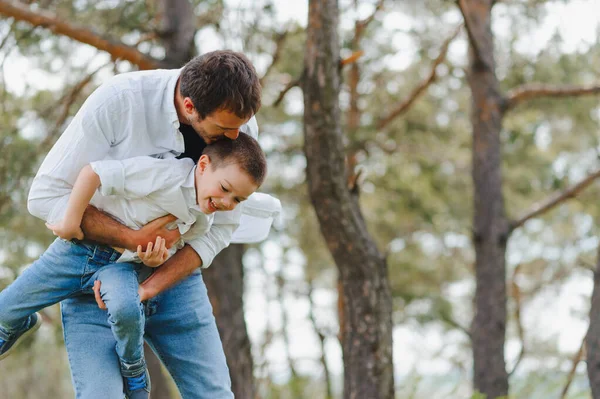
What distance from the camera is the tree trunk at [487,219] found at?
298 inches

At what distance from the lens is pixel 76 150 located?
2559 mm

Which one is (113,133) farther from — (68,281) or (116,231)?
(68,281)

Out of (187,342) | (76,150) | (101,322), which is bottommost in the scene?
(187,342)

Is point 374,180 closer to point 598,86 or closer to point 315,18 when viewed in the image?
point 598,86

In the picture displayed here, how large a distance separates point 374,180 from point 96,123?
8.70 m

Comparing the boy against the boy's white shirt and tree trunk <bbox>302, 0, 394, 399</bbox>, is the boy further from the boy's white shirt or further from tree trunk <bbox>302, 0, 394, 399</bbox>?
tree trunk <bbox>302, 0, 394, 399</bbox>

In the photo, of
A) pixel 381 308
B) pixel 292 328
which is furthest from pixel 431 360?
pixel 381 308

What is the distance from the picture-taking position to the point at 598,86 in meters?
7.21

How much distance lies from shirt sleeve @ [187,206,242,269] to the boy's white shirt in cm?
31

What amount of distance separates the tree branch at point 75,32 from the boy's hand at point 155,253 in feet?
12.7

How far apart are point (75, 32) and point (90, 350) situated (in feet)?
13.1

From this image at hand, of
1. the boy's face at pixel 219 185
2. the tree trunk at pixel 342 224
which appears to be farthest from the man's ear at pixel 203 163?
the tree trunk at pixel 342 224

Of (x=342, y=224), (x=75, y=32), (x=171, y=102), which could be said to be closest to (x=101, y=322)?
(x=171, y=102)

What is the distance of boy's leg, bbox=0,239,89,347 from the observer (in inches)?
Answer: 105
